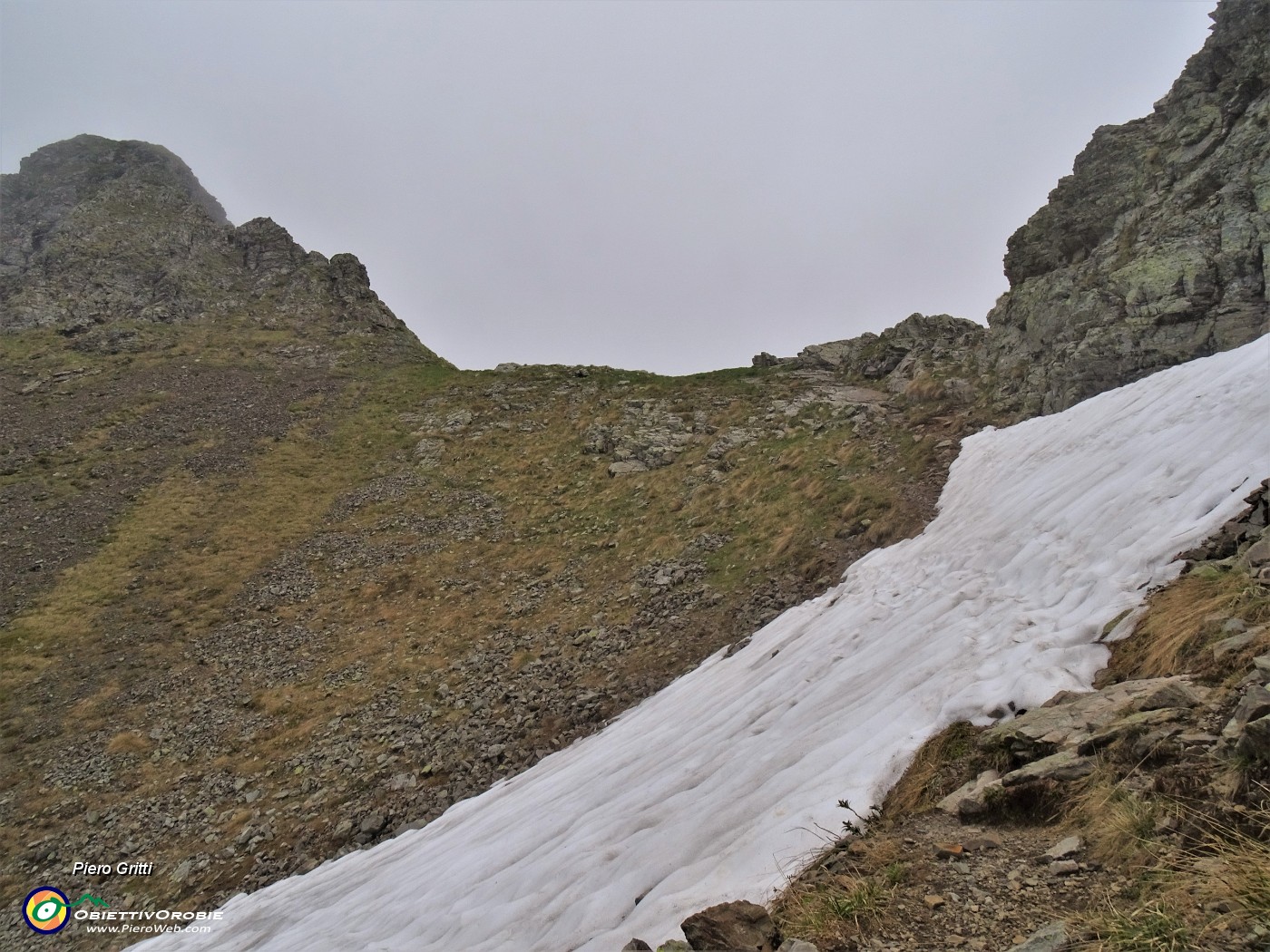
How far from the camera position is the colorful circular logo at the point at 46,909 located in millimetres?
12453

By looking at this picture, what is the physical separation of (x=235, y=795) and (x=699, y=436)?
22.5 meters

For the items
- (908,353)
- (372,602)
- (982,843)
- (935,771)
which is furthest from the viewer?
(908,353)

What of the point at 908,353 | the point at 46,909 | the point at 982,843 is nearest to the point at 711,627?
the point at 982,843

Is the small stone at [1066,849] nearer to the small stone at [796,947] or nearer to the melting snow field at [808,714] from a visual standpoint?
the small stone at [796,947]

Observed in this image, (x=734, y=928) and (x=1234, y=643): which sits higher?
(x=1234, y=643)

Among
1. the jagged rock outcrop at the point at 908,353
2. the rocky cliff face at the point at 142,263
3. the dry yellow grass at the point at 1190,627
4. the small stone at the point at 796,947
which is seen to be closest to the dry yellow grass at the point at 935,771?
the dry yellow grass at the point at 1190,627

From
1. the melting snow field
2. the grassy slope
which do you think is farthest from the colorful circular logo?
the melting snow field

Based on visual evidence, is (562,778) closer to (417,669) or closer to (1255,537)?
(417,669)

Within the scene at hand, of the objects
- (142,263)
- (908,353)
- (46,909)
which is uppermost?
(142,263)

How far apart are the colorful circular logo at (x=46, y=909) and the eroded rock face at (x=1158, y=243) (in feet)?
85.9

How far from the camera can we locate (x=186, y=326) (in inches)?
2058

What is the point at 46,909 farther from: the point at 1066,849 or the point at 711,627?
the point at 1066,849

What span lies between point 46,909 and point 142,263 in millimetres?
64017

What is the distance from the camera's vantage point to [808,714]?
9.07 meters
